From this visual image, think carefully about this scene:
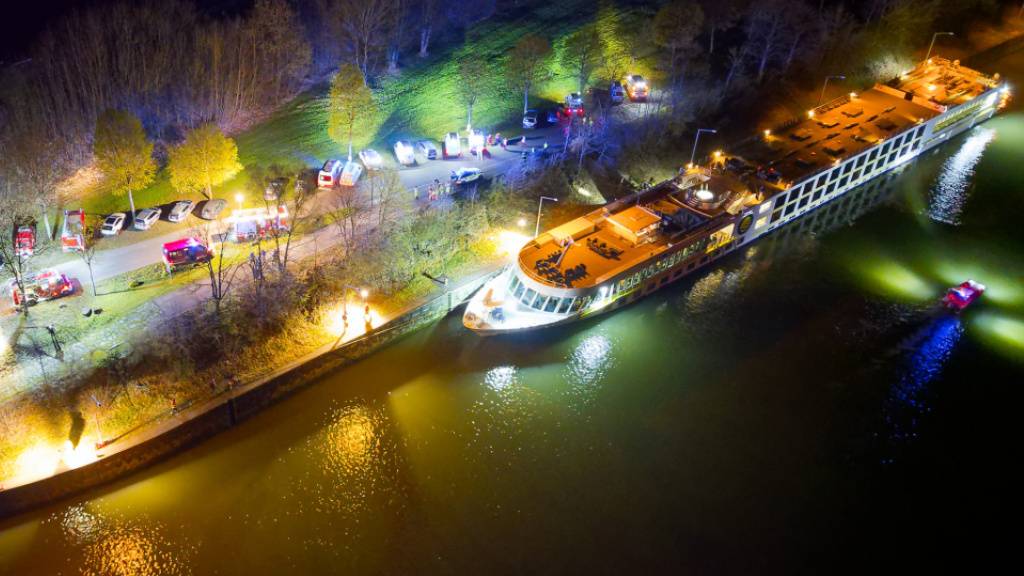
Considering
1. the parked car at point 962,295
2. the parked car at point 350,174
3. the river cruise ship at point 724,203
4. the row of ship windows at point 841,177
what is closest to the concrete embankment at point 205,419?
the river cruise ship at point 724,203

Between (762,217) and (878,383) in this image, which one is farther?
(762,217)

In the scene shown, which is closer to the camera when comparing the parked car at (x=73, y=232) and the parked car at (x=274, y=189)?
the parked car at (x=73, y=232)

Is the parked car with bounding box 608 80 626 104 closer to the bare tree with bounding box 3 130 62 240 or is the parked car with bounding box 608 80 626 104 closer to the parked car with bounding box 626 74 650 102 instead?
the parked car with bounding box 626 74 650 102

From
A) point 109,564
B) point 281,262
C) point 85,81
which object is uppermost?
point 85,81

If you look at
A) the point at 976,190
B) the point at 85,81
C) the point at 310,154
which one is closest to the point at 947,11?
the point at 976,190

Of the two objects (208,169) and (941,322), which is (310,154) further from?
(941,322)

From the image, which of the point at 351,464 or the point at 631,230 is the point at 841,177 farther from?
the point at 351,464

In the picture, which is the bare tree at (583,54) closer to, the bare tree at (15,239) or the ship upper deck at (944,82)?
the ship upper deck at (944,82)
